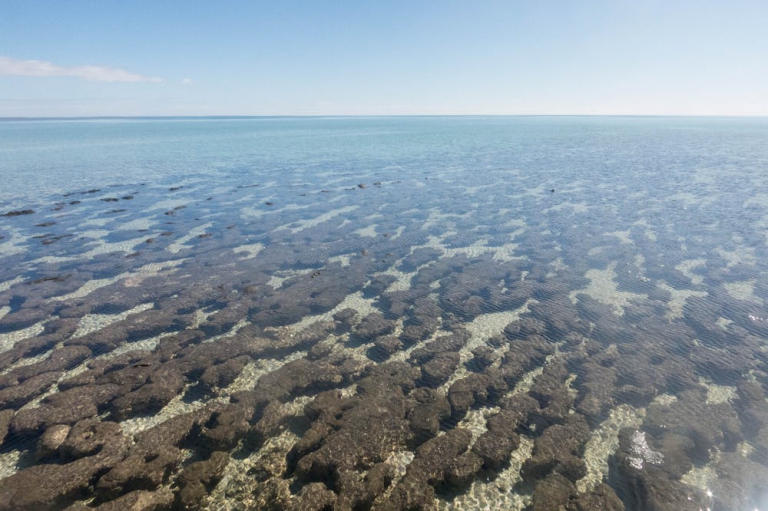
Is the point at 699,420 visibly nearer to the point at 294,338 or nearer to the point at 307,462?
the point at 307,462

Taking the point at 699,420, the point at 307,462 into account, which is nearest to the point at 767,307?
the point at 699,420

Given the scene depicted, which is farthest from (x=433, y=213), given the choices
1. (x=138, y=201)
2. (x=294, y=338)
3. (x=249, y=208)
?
(x=138, y=201)

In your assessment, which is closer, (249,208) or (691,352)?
(691,352)

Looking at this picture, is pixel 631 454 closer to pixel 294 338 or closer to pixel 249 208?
pixel 294 338

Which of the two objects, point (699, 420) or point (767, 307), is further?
point (767, 307)

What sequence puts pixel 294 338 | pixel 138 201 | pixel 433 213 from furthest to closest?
1. pixel 138 201
2. pixel 433 213
3. pixel 294 338

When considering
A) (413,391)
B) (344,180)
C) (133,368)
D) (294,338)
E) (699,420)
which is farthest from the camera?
(344,180)
